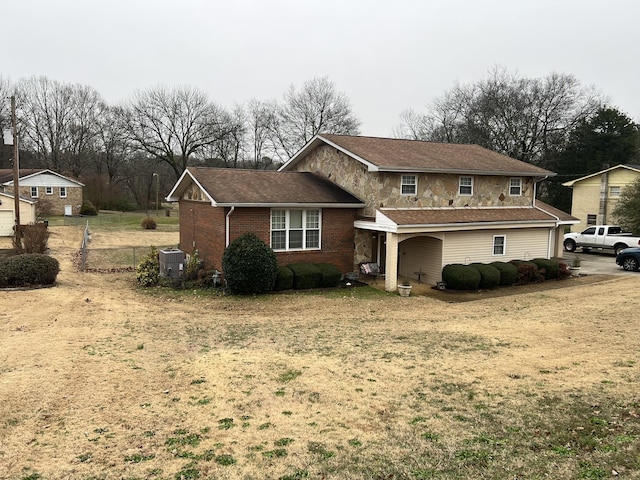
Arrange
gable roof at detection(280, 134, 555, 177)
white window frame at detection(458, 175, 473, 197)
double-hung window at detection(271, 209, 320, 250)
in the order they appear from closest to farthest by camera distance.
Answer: double-hung window at detection(271, 209, 320, 250)
gable roof at detection(280, 134, 555, 177)
white window frame at detection(458, 175, 473, 197)

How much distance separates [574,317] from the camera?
13477mm

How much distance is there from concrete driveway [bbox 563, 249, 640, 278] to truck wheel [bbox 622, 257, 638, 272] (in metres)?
0.28

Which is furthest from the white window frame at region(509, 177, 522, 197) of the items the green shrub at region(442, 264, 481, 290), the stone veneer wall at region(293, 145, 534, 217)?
the green shrub at region(442, 264, 481, 290)

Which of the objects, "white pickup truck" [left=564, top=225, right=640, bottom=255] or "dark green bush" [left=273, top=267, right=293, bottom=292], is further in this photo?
"white pickup truck" [left=564, top=225, right=640, bottom=255]

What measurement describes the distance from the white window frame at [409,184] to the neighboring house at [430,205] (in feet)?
0.14

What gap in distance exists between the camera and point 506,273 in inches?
765

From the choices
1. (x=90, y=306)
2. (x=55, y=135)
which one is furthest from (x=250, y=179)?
(x=55, y=135)

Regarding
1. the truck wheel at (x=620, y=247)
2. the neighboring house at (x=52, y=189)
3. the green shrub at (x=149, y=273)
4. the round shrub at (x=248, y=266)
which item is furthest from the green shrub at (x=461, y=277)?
the neighboring house at (x=52, y=189)

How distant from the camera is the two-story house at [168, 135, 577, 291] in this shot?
18.1m

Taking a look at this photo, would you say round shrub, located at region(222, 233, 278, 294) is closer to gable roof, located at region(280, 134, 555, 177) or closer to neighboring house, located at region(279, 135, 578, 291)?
neighboring house, located at region(279, 135, 578, 291)

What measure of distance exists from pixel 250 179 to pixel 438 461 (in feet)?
50.9

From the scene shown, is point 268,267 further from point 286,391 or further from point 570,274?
point 570,274

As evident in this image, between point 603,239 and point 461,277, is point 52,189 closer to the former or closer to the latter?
point 461,277

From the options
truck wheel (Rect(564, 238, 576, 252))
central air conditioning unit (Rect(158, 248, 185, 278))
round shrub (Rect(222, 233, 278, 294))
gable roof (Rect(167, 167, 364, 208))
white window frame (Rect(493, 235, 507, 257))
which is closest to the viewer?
round shrub (Rect(222, 233, 278, 294))
